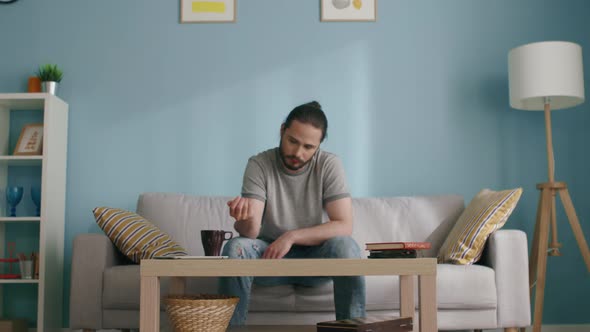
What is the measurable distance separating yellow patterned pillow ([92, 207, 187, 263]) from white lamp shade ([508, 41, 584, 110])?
189 centimetres

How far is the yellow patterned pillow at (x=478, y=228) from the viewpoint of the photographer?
2.92 m

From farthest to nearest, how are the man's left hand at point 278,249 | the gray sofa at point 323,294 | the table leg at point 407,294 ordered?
the gray sofa at point 323,294 < the man's left hand at point 278,249 < the table leg at point 407,294

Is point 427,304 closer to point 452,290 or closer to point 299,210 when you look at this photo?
point 299,210

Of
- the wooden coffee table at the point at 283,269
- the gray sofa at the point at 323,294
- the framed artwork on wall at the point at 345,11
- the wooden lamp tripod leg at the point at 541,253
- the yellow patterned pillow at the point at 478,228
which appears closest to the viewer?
the wooden coffee table at the point at 283,269

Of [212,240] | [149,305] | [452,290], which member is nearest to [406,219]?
[452,290]

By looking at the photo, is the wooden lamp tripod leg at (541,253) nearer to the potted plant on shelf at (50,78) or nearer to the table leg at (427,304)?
the table leg at (427,304)

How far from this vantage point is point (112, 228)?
302 centimetres

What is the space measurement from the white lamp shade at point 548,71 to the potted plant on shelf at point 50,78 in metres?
2.47

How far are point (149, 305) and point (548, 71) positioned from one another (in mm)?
2448

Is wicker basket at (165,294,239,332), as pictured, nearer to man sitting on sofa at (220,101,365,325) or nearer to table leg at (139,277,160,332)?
table leg at (139,277,160,332)

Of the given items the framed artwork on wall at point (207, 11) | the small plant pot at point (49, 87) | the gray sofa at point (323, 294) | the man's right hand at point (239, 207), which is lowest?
the gray sofa at point (323, 294)

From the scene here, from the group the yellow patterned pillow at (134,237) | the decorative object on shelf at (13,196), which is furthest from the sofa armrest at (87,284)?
the decorative object on shelf at (13,196)

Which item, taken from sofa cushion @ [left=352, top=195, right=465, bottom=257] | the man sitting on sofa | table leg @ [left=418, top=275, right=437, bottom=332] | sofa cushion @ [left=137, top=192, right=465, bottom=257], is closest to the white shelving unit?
sofa cushion @ [left=137, top=192, right=465, bottom=257]

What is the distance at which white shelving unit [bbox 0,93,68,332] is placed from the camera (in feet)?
11.4
